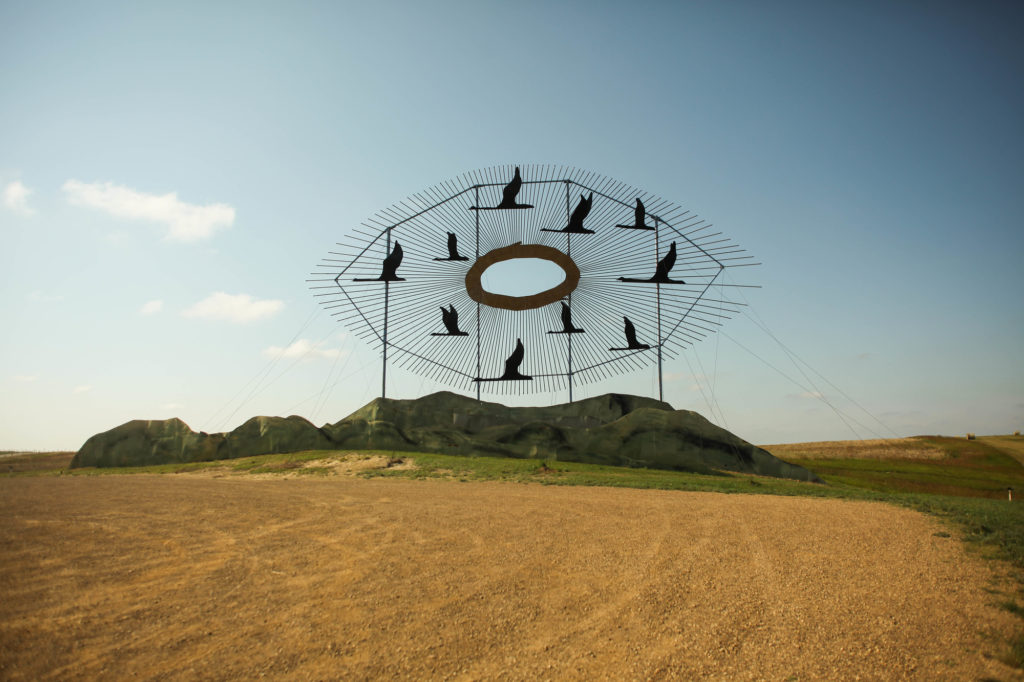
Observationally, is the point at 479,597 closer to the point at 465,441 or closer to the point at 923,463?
the point at 465,441

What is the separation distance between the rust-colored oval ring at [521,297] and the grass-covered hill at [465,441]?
460cm

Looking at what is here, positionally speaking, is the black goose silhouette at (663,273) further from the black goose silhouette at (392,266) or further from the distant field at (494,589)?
the distant field at (494,589)

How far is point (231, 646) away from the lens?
4184 mm

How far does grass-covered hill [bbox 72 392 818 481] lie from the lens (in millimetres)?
19281

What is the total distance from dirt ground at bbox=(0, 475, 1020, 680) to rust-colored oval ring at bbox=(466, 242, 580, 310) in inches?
529

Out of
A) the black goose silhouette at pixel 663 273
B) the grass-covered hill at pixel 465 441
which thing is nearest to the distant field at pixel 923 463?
the grass-covered hill at pixel 465 441

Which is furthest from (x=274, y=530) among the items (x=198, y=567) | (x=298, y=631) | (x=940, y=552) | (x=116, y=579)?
(x=940, y=552)

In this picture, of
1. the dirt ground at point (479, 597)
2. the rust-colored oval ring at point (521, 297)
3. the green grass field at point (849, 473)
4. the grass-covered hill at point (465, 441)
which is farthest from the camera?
the rust-colored oval ring at point (521, 297)

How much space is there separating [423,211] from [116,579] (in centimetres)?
1814

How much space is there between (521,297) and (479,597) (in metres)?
16.8

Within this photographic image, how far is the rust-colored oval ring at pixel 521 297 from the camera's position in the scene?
2086cm

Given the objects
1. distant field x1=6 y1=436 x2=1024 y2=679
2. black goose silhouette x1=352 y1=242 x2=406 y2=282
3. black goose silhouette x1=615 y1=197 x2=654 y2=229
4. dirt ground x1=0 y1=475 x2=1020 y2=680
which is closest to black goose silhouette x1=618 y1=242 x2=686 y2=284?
black goose silhouette x1=615 y1=197 x2=654 y2=229

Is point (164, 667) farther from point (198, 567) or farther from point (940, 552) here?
point (940, 552)

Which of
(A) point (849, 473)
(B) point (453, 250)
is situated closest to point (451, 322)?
(B) point (453, 250)
